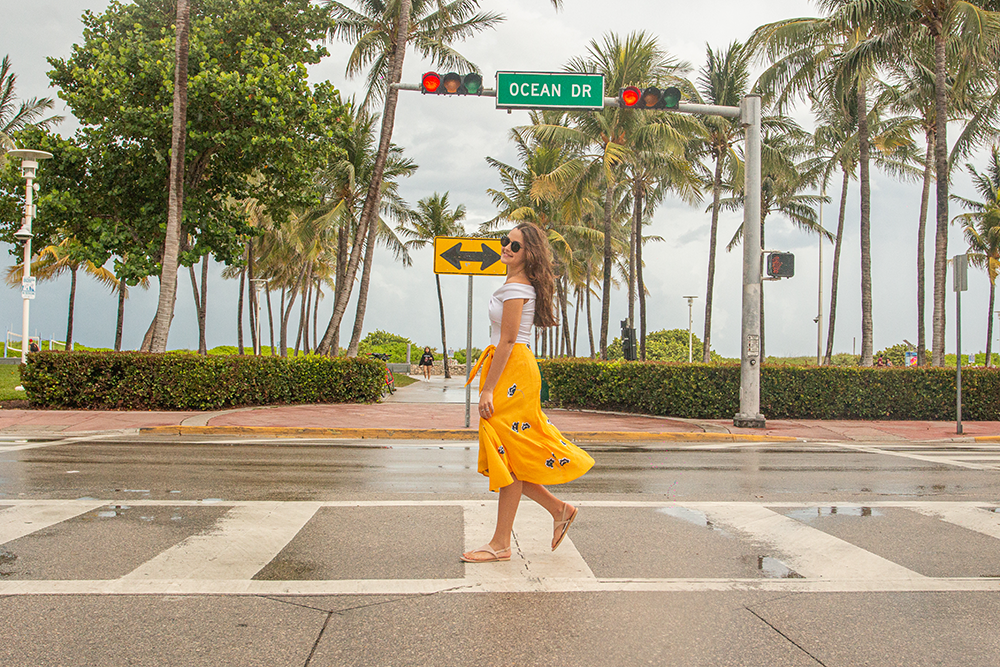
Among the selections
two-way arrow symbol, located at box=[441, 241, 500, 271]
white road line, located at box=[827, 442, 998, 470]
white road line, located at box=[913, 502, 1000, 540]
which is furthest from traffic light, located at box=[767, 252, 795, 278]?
white road line, located at box=[913, 502, 1000, 540]

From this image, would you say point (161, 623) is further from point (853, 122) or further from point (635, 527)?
point (853, 122)

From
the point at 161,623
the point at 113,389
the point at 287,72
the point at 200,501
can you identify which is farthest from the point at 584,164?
the point at 161,623

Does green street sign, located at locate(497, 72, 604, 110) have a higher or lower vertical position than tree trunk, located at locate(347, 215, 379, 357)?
higher

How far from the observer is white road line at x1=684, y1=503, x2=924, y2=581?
14.1 feet

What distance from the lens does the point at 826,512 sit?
20.1ft

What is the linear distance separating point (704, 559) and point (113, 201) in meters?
19.5

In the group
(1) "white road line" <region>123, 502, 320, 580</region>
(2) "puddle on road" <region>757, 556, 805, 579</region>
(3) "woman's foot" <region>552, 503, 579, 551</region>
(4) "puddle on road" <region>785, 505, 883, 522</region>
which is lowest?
(1) "white road line" <region>123, 502, 320, 580</region>

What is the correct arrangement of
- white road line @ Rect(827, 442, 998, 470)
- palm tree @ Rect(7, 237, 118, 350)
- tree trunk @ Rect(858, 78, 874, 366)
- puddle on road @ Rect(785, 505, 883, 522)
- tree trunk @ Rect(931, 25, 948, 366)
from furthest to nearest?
1. palm tree @ Rect(7, 237, 118, 350)
2. tree trunk @ Rect(858, 78, 874, 366)
3. tree trunk @ Rect(931, 25, 948, 366)
4. white road line @ Rect(827, 442, 998, 470)
5. puddle on road @ Rect(785, 505, 883, 522)

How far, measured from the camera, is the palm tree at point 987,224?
4453 cm

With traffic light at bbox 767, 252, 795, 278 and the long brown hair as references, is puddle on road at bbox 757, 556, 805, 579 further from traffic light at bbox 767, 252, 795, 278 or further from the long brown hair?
traffic light at bbox 767, 252, 795, 278

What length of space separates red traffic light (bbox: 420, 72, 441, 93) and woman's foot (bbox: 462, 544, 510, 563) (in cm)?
976

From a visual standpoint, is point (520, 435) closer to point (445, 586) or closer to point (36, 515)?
point (445, 586)

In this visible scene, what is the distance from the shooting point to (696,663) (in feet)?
9.84

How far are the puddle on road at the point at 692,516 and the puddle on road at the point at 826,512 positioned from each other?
2.33 feet
